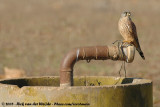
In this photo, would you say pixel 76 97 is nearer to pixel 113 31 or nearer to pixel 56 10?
pixel 113 31

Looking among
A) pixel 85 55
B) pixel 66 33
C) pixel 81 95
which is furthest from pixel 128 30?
pixel 66 33

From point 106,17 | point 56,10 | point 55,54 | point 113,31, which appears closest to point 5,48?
point 55,54

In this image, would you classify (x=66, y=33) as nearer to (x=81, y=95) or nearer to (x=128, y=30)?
(x=128, y=30)

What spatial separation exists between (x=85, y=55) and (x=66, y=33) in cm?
1770

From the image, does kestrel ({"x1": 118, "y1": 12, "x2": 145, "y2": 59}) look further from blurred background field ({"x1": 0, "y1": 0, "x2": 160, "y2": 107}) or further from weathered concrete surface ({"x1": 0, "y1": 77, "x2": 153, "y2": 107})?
blurred background field ({"x1": 0, "y1": 0, "x2": 160, "y2": 107})

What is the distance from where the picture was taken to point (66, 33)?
2328 centimetres

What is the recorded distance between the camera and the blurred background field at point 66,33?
51.0ft

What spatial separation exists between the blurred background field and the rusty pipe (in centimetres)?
557

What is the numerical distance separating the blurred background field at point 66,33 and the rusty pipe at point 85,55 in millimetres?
5570

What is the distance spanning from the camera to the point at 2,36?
2138 centimetres

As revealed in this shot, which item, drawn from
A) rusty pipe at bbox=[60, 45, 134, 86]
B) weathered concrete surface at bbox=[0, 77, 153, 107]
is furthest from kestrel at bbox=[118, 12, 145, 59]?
weathered concrete surface at bbox=[0, 77, 153, 107]

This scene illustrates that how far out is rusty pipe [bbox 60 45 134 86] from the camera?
559cm

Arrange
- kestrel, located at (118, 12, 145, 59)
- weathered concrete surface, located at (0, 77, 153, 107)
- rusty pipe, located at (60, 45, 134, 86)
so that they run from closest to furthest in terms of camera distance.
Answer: weathered concrete surface, located at (0, 77, 153, 107) → rusty pipe, located at (60, 45, 134, 86) → kestrel, located at (118, 12, 145, 59)

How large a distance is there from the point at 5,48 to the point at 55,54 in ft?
7.73
